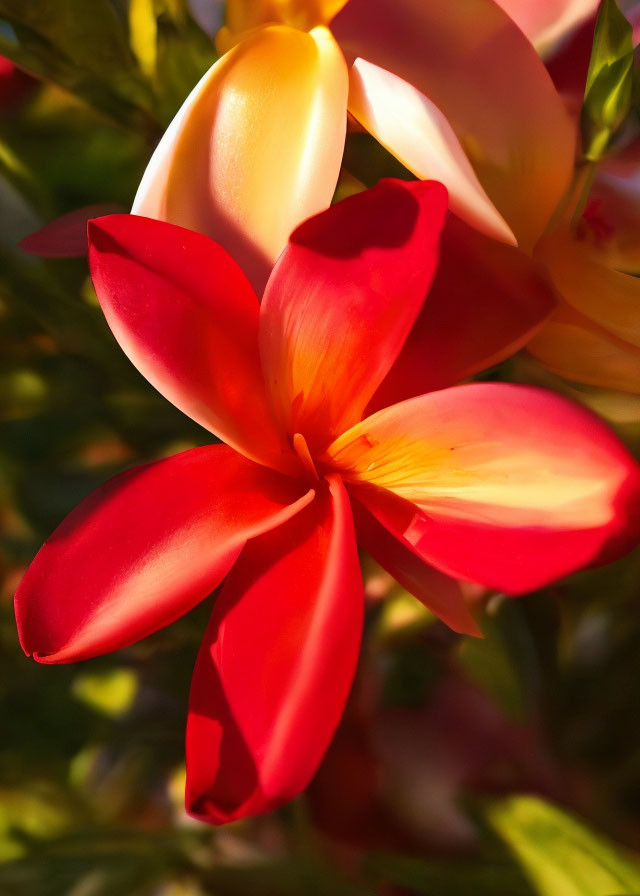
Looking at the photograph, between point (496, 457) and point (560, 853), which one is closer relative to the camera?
point (496, 457)

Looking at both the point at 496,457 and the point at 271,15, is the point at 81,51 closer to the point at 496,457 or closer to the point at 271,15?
the point at 271,15

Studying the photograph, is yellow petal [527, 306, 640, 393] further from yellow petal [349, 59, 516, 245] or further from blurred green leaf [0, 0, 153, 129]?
blurred green leaf [0, 0, 153, 129]

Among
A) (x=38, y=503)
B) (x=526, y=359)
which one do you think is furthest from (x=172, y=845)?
(x=526, y=359)

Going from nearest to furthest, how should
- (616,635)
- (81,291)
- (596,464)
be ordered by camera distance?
(596,464)
(81,291)
(616,635)

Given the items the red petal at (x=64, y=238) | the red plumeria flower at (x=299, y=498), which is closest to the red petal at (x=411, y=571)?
the red plumeria flower at (x=299, y=498)

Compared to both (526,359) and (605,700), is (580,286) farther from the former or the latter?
(605,700)


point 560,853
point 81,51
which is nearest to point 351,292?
point 81,51
